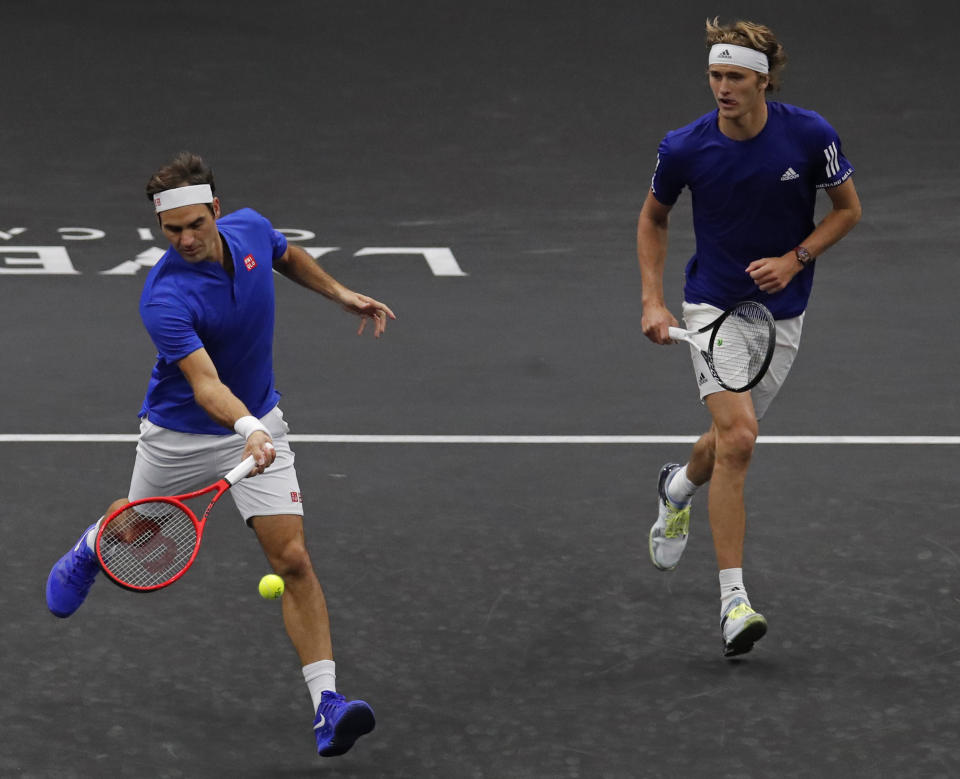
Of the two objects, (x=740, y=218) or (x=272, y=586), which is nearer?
(x=272, y=586)

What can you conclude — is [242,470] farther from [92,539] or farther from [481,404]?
[481,404]

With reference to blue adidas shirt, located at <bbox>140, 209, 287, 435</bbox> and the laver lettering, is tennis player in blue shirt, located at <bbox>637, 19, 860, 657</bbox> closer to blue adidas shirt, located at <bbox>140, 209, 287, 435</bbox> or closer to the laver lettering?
blue adidas shirt, located at <bbox>140, 209, 287, 435</bbox>

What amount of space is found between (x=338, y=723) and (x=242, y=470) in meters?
0.81

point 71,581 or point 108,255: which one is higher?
point 71,581

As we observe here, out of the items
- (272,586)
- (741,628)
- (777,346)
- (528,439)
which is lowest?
(528,439)

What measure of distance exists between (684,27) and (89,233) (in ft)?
24.4

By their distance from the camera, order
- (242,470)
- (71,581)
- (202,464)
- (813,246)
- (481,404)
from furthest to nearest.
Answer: (481,404) < (813,246) < (71,581) < (202,464) < (242,470)

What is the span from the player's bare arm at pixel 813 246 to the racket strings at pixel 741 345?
157 millimetres

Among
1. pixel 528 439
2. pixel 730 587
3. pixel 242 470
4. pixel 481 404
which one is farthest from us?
pixel 481 404

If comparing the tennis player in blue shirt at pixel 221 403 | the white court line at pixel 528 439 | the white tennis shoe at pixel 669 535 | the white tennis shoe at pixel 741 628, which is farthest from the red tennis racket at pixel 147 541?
the white court line at pixel 528 439

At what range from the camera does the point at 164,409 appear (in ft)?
19.0

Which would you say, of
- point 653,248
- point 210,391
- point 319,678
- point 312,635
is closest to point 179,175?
point 210,391

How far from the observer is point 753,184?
6301 mm

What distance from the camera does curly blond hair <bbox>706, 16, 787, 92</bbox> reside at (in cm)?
620
